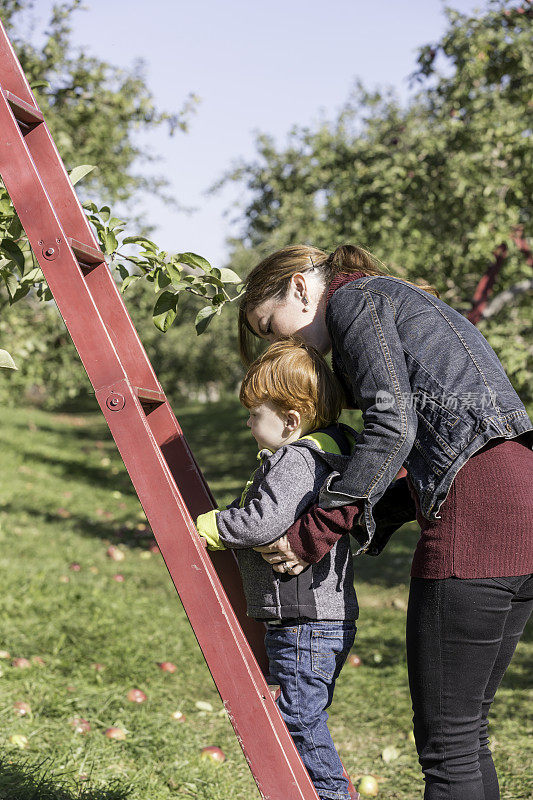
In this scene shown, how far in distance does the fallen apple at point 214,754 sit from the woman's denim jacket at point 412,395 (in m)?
1.56

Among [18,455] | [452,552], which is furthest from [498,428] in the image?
[18,455]

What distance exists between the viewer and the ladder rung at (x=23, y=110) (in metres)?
1.69

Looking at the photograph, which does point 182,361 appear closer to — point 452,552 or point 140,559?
point 140,559

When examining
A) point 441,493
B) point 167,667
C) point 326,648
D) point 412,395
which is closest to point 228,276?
point 412,395

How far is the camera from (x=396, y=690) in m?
3.94

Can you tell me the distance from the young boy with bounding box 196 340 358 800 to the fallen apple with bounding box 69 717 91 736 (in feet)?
4.74

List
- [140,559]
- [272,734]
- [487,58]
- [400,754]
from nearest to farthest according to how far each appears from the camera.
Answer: [272,734], [400,754], [487,58], [140,559]

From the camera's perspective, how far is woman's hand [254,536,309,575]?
1674 mm

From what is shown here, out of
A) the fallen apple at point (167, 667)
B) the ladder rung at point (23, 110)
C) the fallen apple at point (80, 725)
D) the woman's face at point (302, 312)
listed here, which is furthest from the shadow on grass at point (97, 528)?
the ladder rung at point (23, 110)

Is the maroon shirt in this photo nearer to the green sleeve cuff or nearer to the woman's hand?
the woman's hand

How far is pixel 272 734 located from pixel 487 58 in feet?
17.1

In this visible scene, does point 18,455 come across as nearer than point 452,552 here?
No

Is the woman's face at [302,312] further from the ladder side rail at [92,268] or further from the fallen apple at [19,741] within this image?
the fallen apple at [19,741]

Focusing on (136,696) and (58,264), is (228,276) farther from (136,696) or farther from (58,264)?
(136,696)
